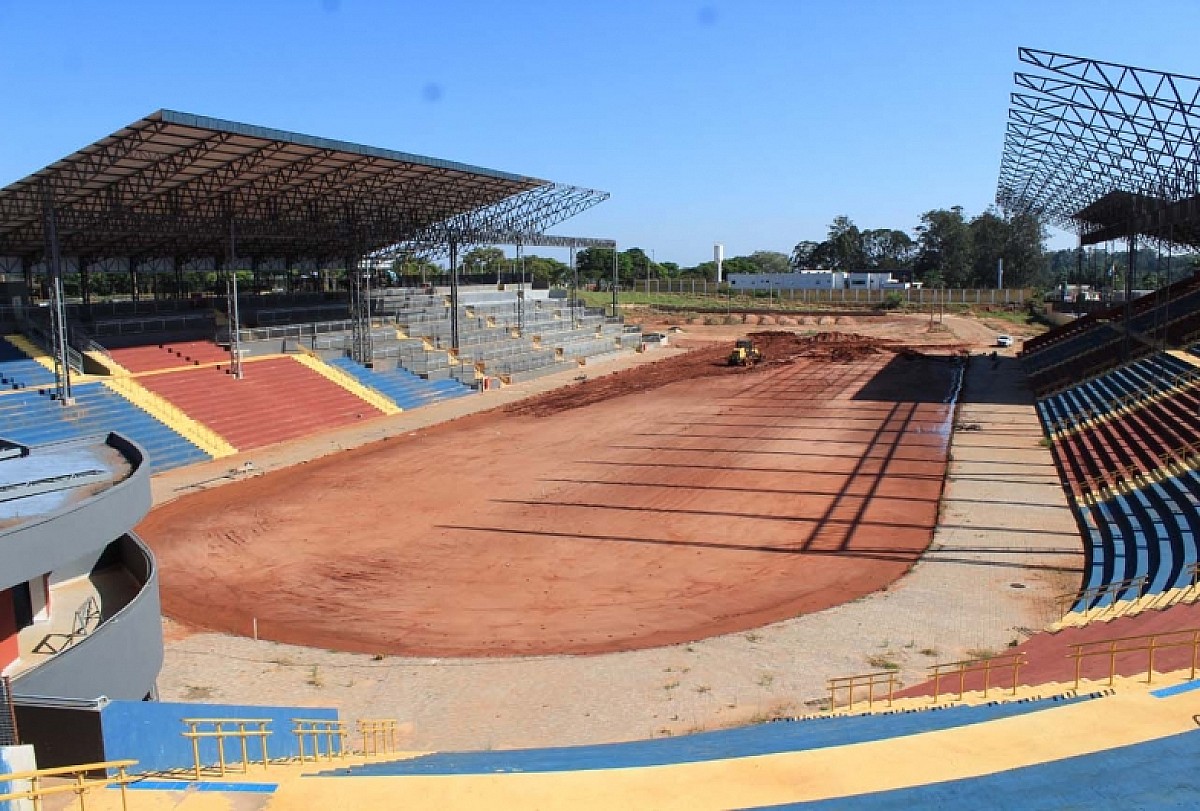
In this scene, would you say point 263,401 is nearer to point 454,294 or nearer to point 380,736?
point 454,294

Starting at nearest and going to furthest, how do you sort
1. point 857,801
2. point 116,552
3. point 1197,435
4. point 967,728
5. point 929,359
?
point 857,801
point 967,728
point 116,552
point 1197,435
point 929,359

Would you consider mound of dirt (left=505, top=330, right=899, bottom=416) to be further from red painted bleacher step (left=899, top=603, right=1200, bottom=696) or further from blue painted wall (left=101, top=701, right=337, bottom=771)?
blue painted wall (left=101, top=701, right=337, bottom=771)

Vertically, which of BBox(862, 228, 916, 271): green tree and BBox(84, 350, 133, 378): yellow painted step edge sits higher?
BBox(862, 228, 916, 271): green tree

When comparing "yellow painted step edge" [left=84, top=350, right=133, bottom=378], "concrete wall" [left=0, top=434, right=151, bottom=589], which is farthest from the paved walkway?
"yellow painted step edge" [left=84, top=350, right=133, bottom=378]

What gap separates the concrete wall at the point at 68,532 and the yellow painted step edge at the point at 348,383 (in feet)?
104

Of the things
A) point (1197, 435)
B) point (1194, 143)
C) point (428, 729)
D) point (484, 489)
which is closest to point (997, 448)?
point (1197, 435)

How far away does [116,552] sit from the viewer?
12.6m

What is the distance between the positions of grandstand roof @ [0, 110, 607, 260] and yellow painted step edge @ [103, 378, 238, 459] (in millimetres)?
6375

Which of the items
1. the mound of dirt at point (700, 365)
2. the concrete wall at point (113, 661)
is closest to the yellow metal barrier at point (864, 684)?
the concrete wall at point (113, 661)

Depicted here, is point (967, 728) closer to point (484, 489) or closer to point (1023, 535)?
point (1023, 535)

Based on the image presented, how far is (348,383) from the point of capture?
1714 inches

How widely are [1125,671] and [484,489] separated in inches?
777

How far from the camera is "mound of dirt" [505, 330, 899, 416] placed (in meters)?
46.2

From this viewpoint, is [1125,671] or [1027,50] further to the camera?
[1027,50]
